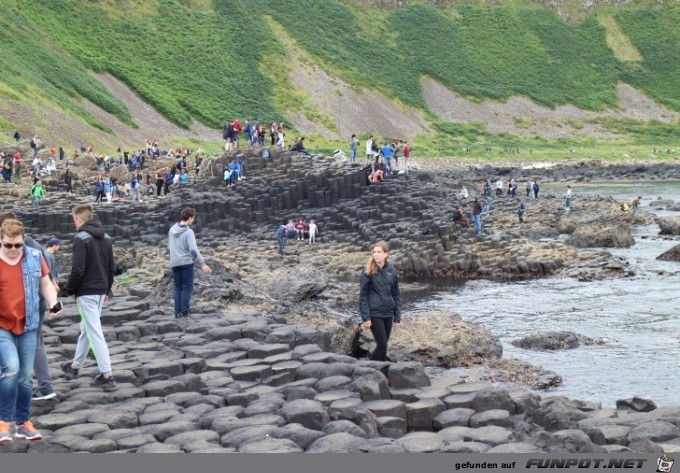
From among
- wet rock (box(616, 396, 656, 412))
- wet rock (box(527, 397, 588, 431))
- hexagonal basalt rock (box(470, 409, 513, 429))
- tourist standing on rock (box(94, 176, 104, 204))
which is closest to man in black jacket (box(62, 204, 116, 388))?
hexagonal basalt rock (box(470, 409, 513, 429))

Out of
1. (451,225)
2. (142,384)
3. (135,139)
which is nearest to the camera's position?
(142,384)

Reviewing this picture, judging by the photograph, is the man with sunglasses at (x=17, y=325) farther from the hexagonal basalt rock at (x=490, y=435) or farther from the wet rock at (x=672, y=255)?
the wet rock at (x=672, y=255)

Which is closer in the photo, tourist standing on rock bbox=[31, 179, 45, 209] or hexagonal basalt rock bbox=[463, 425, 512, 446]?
hexagonal basalt rock bbox=[463, 425, 512, 446]

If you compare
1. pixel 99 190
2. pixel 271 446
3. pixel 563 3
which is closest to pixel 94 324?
pixel 271 446

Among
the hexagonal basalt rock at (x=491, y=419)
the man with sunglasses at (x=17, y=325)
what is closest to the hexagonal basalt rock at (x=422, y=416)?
the hexagonal basalt rock at (x=491, y=419)

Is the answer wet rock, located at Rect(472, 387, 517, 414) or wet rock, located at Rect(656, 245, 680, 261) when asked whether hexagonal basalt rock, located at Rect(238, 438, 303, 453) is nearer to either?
wet rock, located at Rect(472, 387, 517, 414)

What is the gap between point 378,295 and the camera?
1515cm

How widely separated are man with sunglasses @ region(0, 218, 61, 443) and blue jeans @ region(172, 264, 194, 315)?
21.4 ft

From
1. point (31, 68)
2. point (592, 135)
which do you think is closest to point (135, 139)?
point (31, 68)

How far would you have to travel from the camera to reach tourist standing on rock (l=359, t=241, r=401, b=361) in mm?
15055

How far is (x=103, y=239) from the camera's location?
1317 centimetres

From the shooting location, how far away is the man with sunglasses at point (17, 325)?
420 inches

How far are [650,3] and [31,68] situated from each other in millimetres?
114470

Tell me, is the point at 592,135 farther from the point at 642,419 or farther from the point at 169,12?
the point at 642,419
